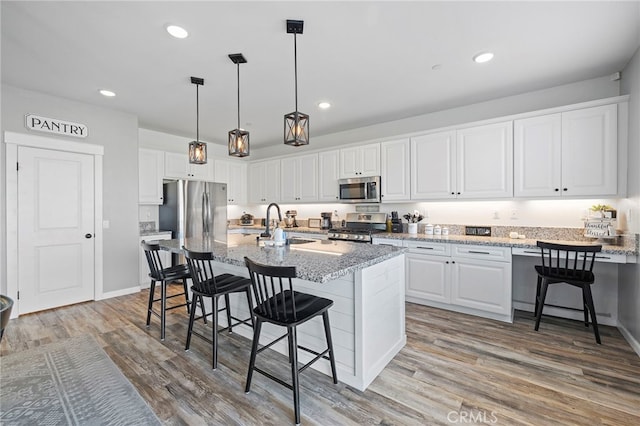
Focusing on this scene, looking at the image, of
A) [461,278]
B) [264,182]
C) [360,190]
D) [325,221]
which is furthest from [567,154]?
[264,182]

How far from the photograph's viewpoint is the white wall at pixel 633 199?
2.57m

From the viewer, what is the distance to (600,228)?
2977mm

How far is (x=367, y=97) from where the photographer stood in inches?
146

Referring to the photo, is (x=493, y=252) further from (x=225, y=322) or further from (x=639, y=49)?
(x=225, y=322)

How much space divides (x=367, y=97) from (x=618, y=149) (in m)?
2.61

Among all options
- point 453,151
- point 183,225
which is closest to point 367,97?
point 453,151

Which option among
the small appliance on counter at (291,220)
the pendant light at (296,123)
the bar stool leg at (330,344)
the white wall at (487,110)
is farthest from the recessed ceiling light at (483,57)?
the small appliance on counter at (291,220)

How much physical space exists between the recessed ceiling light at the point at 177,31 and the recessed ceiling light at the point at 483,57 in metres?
2.54

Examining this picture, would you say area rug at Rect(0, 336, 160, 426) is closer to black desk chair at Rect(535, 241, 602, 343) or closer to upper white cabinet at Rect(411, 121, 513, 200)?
black desk chair at Rect(535, 241, 602, 343)

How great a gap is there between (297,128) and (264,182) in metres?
3.91

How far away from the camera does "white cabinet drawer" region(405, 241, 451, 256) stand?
3547mm

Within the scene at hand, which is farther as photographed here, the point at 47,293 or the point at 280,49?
the point at 47,293

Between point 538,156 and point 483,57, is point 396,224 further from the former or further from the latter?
point 483,57

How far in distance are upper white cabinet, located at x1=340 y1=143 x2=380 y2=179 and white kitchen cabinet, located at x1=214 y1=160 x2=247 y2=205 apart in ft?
8.19
